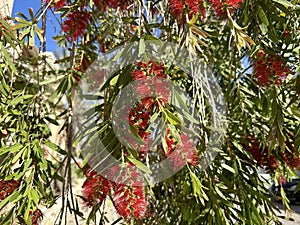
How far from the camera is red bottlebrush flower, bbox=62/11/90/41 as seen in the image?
2.97 feet

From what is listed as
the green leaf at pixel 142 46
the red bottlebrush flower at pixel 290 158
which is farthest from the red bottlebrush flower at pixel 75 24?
the red bottlebrush flower at pixel 290 158

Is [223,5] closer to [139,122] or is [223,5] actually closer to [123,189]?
[139,122]

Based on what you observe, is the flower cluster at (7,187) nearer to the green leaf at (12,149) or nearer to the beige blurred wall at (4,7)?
the green leaf at (12,149)

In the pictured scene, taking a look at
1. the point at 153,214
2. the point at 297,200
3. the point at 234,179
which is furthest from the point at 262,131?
the point at 297,200

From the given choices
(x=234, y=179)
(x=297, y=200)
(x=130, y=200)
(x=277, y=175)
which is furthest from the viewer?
(x=297, y=200)

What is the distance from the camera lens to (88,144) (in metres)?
0.84

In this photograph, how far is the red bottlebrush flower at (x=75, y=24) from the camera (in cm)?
91

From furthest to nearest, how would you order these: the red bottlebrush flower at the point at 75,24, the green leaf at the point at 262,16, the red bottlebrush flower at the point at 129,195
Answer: the red bottlebrush flower at the point at 75,24 < the green leaf at the point at 262,16 < the red bottlebrush flower at the point at 129,195

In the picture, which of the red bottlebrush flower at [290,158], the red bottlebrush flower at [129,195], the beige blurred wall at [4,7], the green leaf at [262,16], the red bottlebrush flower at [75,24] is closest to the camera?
the red bottlebrush flower at [129,195]

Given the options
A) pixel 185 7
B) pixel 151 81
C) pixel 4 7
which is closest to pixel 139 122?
pixel 151 81

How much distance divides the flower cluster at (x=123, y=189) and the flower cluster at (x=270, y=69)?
1.56ft

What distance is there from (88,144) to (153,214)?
0.48m

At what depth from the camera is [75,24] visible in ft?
2.97

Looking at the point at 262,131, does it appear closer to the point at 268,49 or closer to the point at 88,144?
the point at 268,49
